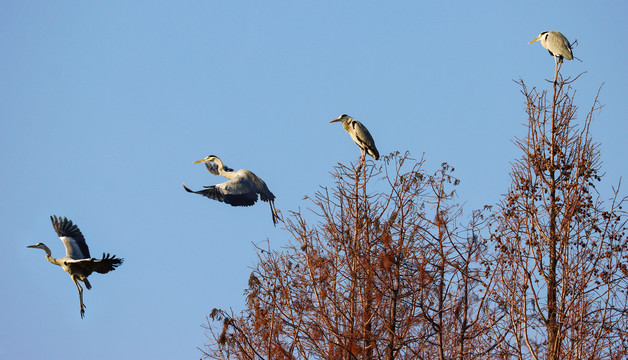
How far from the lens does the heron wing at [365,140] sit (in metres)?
14.9

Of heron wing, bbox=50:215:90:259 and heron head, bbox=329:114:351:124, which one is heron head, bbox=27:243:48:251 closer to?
heron wing, bbox=50:215:90:259

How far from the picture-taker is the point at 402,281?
8.38m

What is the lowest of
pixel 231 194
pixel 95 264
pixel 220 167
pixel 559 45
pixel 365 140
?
pixel 95 264

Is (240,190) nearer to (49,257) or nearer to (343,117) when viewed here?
(343,117)

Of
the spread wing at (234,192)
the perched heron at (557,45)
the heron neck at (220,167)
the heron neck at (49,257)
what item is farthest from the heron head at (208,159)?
the perched heron at (557,45)

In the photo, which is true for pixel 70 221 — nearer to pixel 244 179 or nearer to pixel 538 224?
pixel 244 179

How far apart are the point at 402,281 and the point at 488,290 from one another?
0.82 metres

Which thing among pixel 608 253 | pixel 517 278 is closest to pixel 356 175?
pixel 517 278

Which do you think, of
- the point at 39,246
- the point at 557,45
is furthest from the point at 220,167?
the point at 557,45

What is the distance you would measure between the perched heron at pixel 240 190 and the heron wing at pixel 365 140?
2.01 m

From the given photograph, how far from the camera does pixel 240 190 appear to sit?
15969mm

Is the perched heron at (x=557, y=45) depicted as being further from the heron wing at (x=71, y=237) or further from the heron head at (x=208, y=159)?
the heron wing at (x=71, y=237)

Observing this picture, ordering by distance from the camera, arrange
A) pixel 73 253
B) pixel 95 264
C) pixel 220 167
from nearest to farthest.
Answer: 1. pixel 95 264
2. pixel 73 253
3. pixel 220 167

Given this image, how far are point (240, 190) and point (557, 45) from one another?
6.14 m
